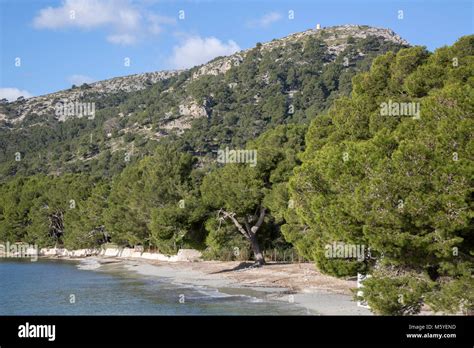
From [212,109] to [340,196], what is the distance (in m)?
112

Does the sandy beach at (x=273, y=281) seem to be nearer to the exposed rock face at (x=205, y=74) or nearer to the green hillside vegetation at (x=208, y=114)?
the green hillside vegetation at (x=208, y=114)

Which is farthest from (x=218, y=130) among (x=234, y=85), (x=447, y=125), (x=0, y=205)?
(x=447, y=125)

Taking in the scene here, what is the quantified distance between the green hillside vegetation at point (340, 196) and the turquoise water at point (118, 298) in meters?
4.03

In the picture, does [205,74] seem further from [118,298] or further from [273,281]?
[118,298]

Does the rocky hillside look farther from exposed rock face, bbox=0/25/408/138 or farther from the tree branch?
the tree branch

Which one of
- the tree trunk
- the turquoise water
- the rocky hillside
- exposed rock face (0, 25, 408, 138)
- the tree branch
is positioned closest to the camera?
the turquoise water

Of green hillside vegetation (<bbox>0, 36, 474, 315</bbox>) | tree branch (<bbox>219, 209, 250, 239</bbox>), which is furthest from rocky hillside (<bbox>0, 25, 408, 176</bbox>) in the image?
tree branch (<bbox>219, 209, 250, 239</bbox>)

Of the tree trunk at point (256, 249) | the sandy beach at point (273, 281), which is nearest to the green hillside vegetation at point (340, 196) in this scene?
the tree trunk at point (256, 249)

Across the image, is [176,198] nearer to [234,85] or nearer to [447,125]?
[447,125]

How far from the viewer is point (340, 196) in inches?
738

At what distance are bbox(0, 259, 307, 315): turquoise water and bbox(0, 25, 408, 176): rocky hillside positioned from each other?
58.6m

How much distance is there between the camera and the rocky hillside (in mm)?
114312

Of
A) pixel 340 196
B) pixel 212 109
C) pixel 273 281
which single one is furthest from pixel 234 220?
pixel 212 109

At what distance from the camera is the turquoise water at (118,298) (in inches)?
1050
